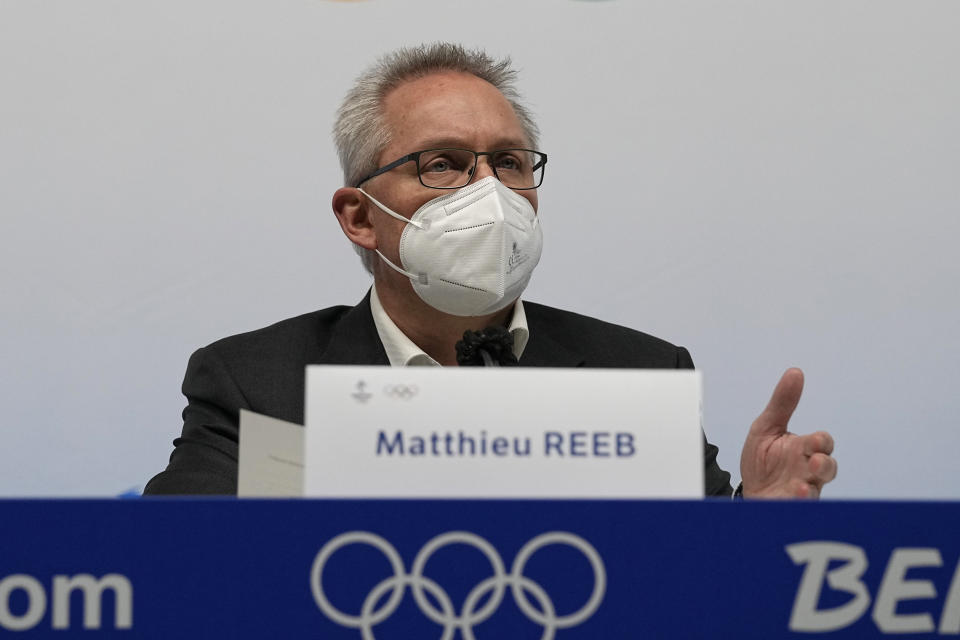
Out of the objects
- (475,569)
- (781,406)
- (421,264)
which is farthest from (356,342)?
(475,569)

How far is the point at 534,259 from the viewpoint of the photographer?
7.24ft

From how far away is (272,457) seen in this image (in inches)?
49.2

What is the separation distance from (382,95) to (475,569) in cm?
168

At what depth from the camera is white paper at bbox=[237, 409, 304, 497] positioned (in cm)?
125

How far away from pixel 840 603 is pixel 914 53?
94.3 inches

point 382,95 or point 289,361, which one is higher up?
point 382,95

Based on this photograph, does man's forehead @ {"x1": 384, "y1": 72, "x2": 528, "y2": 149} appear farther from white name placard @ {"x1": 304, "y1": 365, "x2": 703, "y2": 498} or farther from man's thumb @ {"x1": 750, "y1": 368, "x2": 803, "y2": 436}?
white name placard @ {"x1": 304, "y1": 365, "x2": 703, "y2": 498}

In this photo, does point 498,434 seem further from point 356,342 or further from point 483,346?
point 356,342

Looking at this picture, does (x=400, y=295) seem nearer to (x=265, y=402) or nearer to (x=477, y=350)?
(x=265, y=402)

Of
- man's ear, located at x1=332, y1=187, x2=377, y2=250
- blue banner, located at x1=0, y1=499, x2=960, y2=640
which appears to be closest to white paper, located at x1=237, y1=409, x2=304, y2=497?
blue banner, located at x1=0, y1=499, x2=960, y2=640

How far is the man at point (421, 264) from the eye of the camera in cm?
214

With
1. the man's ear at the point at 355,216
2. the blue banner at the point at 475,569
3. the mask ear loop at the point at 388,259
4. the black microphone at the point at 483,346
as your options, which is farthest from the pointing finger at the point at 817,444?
the man's ear at the point at 355,216

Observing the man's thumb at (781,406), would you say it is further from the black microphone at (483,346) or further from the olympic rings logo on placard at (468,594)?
the olympic rings logo on placard at (468,594)

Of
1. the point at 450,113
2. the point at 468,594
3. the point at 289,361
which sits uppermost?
the point at 450,113
